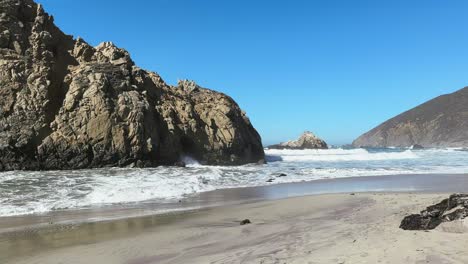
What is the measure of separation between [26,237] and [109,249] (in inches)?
82.9

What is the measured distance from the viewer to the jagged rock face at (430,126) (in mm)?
97812

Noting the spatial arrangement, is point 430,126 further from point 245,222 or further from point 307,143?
point 245,222

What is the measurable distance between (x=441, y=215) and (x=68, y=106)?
2022cm

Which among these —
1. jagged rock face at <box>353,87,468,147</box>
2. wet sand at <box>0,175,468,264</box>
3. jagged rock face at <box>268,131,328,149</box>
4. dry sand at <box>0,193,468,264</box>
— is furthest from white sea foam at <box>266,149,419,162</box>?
jagged rock face at <box>353,87,468,147</box>

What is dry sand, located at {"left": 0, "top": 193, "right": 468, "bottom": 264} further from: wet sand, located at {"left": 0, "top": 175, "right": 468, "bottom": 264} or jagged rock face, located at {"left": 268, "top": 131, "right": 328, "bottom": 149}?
jagged rock face, located at {"left": 268, "top": 131, "right": 328, "bottom": 149}

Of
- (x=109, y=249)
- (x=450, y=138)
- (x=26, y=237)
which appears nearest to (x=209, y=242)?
(x=109, y=249)

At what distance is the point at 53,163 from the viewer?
20.9 metres

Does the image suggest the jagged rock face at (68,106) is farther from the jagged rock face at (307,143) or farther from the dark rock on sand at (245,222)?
the jagged rock face at (307,143)

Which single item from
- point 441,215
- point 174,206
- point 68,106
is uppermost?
point 68,106

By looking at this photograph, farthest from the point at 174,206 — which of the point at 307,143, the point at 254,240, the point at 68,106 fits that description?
the point at 307,143

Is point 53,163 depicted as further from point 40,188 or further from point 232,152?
point 232,152

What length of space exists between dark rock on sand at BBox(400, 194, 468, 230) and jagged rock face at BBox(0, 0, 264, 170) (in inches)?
723

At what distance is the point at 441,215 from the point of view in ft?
22.1

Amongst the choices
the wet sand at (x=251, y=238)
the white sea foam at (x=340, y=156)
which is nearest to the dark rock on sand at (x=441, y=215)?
the wet sand at (x=251, y=238)
